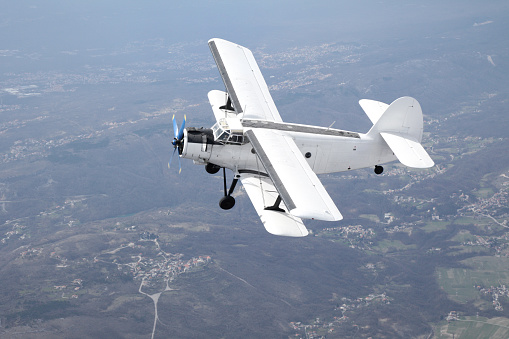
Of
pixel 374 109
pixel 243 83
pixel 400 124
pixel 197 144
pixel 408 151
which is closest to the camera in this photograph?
pixel 197 144

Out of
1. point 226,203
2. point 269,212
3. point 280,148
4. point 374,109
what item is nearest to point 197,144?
point 226,203

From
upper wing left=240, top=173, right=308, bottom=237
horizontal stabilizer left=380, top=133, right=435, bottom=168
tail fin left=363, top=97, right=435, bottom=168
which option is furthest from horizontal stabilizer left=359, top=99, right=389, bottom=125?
upper wing left=240, top=173, right=308, bottom=237

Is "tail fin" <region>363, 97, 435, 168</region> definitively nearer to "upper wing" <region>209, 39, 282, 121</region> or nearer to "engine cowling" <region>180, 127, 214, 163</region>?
"upper wing" <region>209, 39, 282, 121</region>

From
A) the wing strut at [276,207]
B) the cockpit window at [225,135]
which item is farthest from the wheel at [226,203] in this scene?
the cockpit window at [225,135]

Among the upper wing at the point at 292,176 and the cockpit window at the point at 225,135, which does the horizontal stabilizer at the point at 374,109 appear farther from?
the cockpit window at the point at 225,135

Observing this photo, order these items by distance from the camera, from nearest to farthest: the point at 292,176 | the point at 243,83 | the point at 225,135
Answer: the point at 292,176, the point at 225,135, the point at 243,83

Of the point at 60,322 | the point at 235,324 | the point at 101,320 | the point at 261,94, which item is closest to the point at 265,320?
the point at 235,324

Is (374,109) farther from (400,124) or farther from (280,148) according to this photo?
(280,148)
